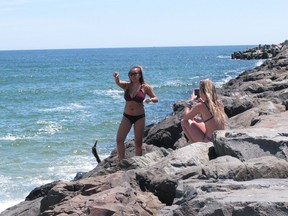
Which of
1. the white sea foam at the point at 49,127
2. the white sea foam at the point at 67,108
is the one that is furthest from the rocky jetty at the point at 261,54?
the white sea foam at the point at 49,127

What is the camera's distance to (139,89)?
27.1ft

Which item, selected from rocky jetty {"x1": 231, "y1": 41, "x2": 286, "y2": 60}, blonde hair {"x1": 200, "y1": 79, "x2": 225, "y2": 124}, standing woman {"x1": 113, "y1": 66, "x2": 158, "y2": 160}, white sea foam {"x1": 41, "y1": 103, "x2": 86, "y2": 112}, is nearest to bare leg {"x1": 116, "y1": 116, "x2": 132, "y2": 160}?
standing woman {"x1": 113, "y1": 66, "x2": 158, "y2": 160}

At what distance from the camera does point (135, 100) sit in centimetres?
826

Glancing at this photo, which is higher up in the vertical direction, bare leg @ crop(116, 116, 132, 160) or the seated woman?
Result: the seated woman

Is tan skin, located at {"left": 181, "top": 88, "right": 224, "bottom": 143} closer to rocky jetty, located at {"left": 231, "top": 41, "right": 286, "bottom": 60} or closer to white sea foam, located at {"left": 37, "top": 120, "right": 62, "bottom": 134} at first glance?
white sea foam, located at {"left": 37, "top": 120, "right": 62, "bottom": 134}

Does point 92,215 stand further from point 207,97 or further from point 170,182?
point 207,97

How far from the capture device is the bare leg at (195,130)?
8.17m

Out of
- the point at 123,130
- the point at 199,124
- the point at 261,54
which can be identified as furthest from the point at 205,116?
the point at 261,54

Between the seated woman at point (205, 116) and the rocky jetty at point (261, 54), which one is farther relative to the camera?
the rocky jetty at point (261, 54)

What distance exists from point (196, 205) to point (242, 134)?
7.13ft

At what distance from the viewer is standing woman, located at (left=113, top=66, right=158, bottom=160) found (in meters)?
8.17

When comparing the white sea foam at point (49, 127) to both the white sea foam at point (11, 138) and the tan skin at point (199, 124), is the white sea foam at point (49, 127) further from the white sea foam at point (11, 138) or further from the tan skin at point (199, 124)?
the tan skin at point (199, 124)

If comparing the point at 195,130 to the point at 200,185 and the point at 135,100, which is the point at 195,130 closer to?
the point at 135,100

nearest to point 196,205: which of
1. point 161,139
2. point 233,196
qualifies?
point 233,196
